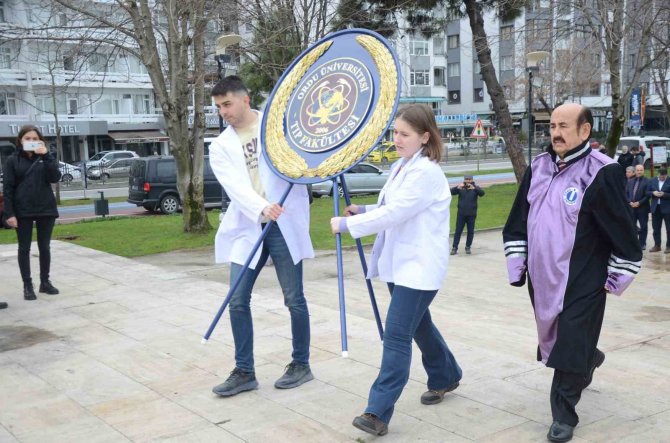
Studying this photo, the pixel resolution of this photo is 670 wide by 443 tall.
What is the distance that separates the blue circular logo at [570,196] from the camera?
376cm

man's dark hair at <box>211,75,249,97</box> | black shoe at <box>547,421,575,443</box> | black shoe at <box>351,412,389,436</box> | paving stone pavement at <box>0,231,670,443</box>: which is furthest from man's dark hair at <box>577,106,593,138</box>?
man's dark hair at <box>211,75,249,97</box>

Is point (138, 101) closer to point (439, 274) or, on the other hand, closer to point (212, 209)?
point (212, 209)

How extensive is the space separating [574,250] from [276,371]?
238 centimetres

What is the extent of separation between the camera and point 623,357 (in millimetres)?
5574

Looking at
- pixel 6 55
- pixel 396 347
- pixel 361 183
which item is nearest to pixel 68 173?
pixel 361 183

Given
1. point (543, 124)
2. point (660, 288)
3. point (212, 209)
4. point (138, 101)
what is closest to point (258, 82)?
point (212, 209)

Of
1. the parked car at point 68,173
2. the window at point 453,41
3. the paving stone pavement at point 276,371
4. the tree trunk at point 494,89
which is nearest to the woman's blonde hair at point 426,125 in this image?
the paving stone pavement at point 276,371

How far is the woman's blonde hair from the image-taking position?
403 cm

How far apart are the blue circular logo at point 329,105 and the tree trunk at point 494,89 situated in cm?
1565

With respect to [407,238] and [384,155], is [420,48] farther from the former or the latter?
[407,238]

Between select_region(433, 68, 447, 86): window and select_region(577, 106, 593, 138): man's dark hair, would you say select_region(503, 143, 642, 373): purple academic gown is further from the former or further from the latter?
select_region(433, 68, 447, 86): window

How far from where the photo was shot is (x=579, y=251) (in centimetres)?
377

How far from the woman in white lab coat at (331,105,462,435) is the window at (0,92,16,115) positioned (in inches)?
1857

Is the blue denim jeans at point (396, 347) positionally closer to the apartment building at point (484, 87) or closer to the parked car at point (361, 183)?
the parked car at point (361, 183)
